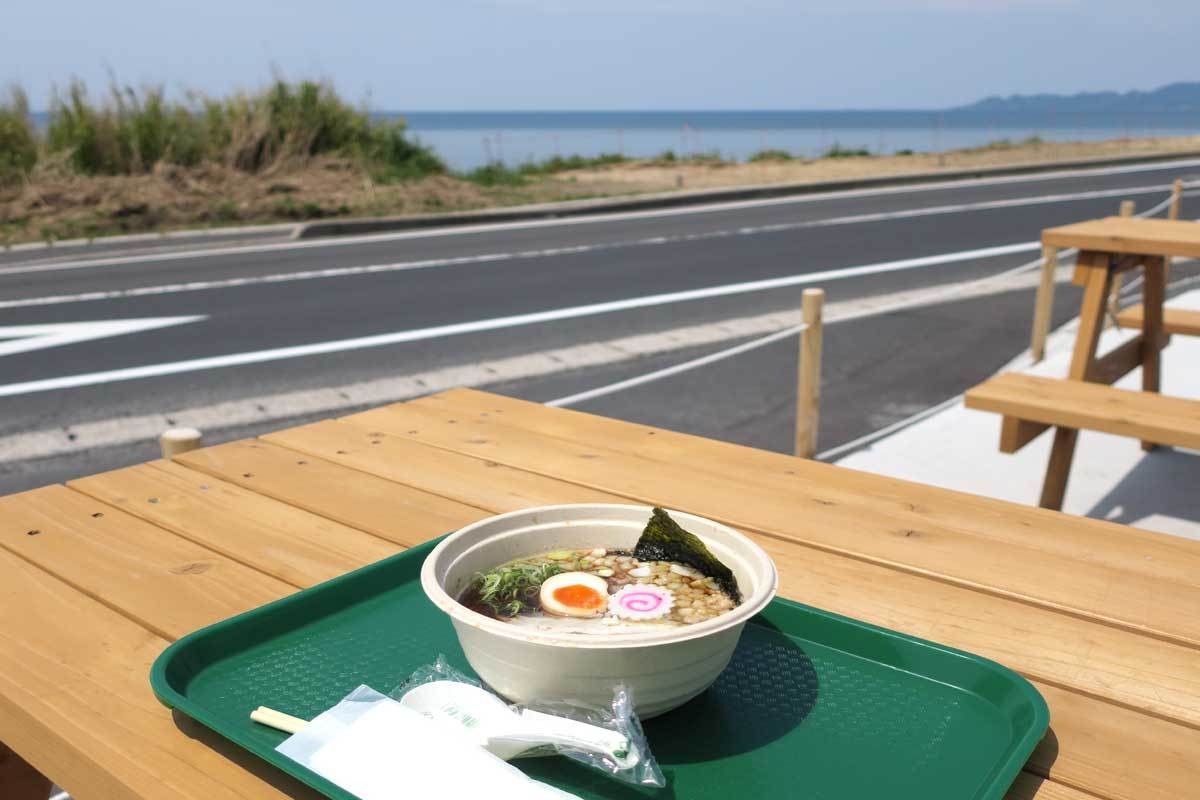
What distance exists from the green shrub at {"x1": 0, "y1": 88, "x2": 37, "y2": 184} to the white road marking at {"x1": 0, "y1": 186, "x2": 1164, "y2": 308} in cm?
634

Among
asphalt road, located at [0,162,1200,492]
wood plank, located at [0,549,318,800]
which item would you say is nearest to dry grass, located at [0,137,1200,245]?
asphalt road, located at [0,162,1200,492]

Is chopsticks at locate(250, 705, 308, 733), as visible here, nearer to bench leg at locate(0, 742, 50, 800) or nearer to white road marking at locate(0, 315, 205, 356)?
bench leg at locate(0, 742, 50, 800)

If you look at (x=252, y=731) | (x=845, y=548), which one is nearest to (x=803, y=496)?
(x=845, y=548)

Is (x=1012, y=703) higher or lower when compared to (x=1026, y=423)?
higher

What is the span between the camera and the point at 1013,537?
5.17 ft

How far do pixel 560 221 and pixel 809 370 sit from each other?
1044 cm

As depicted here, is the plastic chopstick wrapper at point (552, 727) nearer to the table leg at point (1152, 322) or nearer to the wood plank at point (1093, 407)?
the wood plank at point (1093, 407)

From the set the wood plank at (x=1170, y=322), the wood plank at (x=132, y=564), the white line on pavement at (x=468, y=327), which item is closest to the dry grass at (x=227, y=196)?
the white line on pavement at (x=468, y=327)

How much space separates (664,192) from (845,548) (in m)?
16.0

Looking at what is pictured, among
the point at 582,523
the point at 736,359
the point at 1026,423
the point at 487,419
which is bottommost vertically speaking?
the point at 736,359

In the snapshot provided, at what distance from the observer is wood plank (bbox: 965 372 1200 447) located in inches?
125

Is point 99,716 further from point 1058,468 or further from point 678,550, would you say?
point 1058,468

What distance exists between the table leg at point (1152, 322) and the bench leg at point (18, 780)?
4.46m

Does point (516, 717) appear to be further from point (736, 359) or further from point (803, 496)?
point (736, 359)
